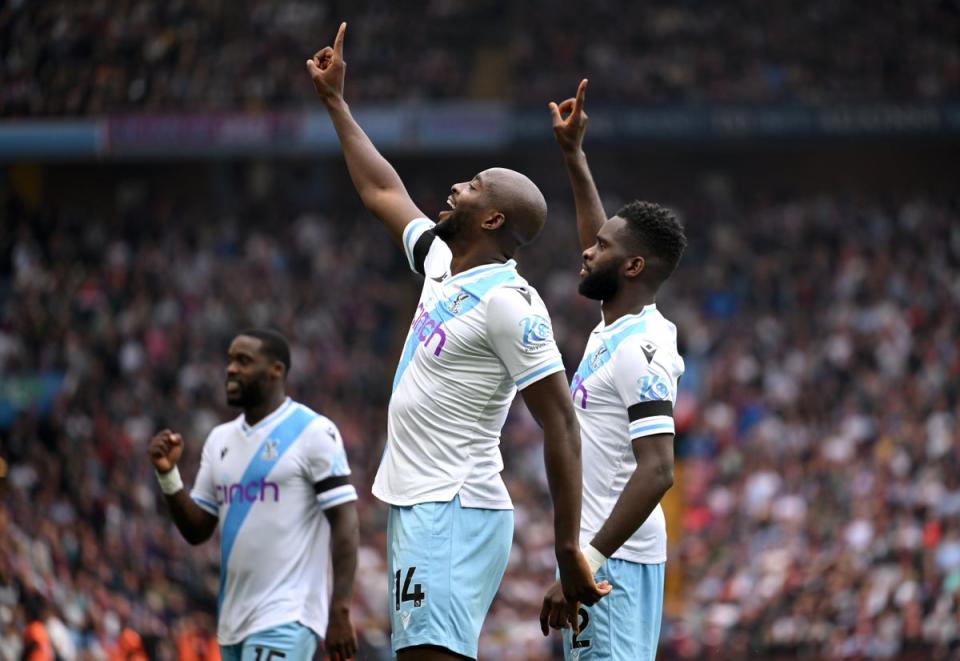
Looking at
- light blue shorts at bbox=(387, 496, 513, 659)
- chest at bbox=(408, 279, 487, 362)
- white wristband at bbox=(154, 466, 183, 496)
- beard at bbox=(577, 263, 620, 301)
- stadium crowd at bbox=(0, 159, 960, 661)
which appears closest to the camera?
light blue shorts at bbox=(387, 496, 513, 659)

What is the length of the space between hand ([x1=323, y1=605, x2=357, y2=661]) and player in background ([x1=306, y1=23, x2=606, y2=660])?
1302mm

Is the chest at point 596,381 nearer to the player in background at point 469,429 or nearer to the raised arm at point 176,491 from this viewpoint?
the player in background at point 469,429

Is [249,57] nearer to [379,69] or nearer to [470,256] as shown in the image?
[379,69]

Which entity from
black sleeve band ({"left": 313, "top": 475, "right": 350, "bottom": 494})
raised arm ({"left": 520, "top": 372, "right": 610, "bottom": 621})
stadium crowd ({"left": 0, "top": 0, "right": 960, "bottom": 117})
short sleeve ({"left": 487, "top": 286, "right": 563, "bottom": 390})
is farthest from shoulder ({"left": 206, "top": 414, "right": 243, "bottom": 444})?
stadium crowd ({"left": 0, "top": 0, "right": 960, "bottom": 117})

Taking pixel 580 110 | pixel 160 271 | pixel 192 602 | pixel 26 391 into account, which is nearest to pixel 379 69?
pixel 160 271

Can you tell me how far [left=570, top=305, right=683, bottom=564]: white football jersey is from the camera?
5410mm

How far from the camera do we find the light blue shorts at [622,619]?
5.45 metres

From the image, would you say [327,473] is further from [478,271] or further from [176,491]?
[478,271]

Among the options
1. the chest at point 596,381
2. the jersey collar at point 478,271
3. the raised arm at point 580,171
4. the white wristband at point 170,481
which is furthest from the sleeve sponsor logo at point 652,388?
the white wristband at point 170,481

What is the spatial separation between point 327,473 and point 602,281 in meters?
1.68

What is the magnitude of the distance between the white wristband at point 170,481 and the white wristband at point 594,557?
220 cm

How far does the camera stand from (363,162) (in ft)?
19.5

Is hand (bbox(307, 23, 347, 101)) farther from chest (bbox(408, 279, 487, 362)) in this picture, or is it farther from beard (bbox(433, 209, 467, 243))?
chest (bbox(408, 279, 487, 362))

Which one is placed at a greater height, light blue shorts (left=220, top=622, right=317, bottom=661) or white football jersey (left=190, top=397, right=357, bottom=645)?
white football jersey (left=190, top=397, right=357, bottom=645)
